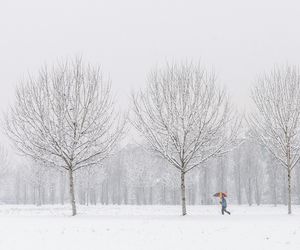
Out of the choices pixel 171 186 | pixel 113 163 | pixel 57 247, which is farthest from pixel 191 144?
pixel 113 163

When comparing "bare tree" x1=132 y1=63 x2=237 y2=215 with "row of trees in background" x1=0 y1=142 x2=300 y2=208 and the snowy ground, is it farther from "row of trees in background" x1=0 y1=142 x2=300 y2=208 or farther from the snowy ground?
"row of trees in background" x1=0 y1=142 x2=300 y2=208

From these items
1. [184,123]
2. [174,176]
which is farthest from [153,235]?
[174,176]

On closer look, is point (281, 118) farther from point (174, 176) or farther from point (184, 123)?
point (174, 176)

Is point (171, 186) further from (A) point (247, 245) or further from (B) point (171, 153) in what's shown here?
(A) point (247, 245)

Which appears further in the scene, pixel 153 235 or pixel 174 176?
pixel 174 176

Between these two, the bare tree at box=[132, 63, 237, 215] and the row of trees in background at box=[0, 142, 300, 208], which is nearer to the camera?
the bare tree at box=[132, 63, 237, 215]

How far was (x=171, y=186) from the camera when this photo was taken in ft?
205

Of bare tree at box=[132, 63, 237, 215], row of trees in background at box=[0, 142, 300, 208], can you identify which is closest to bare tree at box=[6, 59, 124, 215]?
bare tree at box=[132, 63, 237, 215]

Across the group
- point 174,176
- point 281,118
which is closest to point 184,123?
point 281,118

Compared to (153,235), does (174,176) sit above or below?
above

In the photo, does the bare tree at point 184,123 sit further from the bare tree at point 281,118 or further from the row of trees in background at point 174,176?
the row of trees in background at point 174,176

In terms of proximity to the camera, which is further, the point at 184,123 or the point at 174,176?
the point at 174,176

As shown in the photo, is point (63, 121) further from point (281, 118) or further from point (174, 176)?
point (174, 176)

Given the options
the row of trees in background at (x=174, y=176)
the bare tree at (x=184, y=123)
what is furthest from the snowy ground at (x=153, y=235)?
the row of trees in background at (x=174, y=176)
